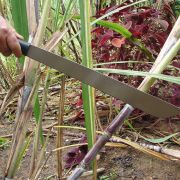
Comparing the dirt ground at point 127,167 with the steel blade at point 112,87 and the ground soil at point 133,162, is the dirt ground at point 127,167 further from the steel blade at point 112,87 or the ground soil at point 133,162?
the steel blade at point 112,87

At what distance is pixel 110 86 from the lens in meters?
0.56

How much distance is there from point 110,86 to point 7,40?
0.57ft

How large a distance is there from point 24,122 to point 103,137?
0.17 metres

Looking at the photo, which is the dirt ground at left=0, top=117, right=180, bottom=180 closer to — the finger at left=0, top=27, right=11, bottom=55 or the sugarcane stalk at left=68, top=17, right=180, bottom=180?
the sugarcane stalk at left=68, top=17, right=180, bottom=180

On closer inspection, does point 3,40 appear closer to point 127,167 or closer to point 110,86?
point 110,86

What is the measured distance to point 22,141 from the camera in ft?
2.44

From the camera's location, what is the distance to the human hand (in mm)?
524

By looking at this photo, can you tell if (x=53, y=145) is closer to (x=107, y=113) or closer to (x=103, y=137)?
(x=107, y=113)

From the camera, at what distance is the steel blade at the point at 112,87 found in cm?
54

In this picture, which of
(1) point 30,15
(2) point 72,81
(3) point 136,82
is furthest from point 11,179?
(2) point 72,81

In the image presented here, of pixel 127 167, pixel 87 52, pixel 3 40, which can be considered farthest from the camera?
pixel 127 167

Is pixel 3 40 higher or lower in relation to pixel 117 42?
lower

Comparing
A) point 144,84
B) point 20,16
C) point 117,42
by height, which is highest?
point 117,42

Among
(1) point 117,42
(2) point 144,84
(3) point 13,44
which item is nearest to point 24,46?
(3) point 13,44
